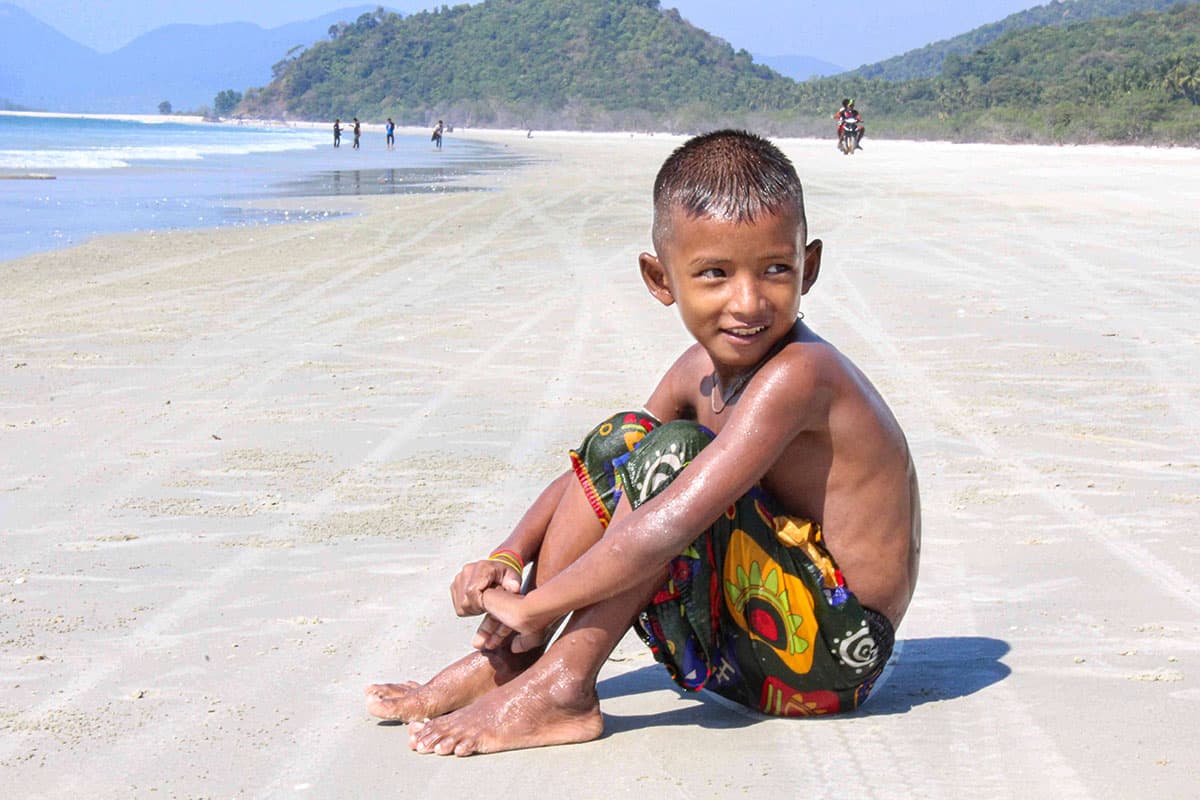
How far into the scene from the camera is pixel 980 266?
9219 millimetres

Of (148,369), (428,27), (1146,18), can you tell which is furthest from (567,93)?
(148,369)

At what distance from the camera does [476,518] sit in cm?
401

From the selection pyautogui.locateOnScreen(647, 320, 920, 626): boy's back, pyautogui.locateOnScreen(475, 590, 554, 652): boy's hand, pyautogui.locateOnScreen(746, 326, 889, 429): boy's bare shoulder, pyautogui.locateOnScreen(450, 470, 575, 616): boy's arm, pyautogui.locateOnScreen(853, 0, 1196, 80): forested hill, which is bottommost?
pyautogui.locateOnScreen(475, 590, 554, 652): boy's hand

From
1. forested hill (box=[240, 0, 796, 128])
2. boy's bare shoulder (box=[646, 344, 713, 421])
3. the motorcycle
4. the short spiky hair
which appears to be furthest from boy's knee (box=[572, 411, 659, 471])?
forested hill (box=[240, 0, 796, 128])

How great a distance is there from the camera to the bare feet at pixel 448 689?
256 cm

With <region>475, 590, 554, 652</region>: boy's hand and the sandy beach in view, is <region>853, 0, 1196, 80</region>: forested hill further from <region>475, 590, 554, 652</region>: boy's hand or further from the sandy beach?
<region>475, 590, 554, 652</region>: boy's hand

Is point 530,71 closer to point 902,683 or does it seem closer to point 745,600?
point 902,683

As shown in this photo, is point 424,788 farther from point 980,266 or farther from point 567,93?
point 567,93

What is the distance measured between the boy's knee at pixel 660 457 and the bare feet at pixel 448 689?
0.49 metres

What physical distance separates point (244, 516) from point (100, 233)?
10245 millimetres

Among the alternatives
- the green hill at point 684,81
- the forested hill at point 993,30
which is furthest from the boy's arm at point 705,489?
the forested hill at point 993,30

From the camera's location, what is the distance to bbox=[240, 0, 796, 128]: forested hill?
10631 cm

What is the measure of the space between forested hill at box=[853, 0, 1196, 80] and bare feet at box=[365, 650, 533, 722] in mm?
130595

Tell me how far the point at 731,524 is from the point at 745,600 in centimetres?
15
